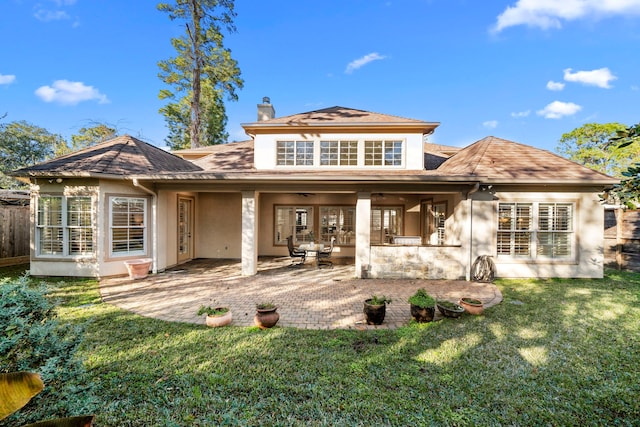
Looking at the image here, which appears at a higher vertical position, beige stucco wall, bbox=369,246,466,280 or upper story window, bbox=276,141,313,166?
upper story window, bbox=276,141,313,166

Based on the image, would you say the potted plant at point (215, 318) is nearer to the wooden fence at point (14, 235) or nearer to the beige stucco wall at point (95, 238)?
the beige stucco wall at point (95, 238)

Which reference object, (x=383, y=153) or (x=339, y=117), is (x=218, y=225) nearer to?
(x=339, y=117)

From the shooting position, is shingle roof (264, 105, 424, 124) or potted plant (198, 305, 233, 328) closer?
potted plant (198, 305, 233, 328)

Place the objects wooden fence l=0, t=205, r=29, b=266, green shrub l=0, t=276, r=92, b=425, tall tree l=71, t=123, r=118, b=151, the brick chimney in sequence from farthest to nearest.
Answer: tall tree l=71, t=123, r=118, b=151 < the brick chimney < wooden fence l=0, t=205, r=29, b=266 < green shrub l=0, t=276, r=92, b=425

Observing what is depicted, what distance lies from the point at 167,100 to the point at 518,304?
26.1 metres

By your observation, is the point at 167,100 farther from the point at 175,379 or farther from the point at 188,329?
the point at 175,379

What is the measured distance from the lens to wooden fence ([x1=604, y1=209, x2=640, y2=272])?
30.9 feet

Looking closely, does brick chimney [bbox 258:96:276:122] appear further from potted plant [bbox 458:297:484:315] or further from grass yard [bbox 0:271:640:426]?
potted plant [bbox 458:297:484:315]

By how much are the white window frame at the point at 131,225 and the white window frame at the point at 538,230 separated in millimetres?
11643

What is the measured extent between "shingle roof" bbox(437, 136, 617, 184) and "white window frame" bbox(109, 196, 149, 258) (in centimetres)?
1005

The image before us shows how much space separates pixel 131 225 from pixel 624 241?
17209 mm

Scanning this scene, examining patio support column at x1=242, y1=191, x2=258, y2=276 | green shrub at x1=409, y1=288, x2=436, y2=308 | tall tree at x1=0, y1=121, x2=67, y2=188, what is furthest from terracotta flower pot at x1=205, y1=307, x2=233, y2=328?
tall tree at x1=0, y1=121, x2=67, y2=188

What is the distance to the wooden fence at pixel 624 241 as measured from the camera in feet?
30.9

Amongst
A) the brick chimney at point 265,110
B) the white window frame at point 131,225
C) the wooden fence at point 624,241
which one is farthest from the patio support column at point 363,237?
the wooden fence at point 624,241
